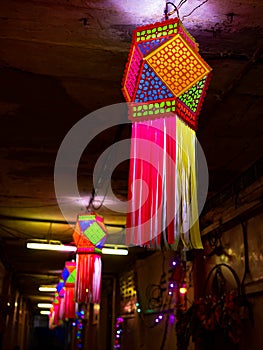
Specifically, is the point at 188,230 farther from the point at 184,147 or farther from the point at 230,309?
the point at 230,309

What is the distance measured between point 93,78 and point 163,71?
83.9 inches

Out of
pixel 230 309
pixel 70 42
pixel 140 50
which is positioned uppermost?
pixel 70 42

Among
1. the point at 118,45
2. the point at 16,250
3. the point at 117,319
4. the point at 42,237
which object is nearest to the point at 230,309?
the point at 118,45

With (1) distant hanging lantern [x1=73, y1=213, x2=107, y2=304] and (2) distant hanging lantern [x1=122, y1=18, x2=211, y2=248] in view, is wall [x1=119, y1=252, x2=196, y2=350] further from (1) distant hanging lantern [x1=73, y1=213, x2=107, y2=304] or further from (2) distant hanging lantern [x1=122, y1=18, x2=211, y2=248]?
(2) distant hanging lantern [x1=122, y1=18, x2=211, y2=248]

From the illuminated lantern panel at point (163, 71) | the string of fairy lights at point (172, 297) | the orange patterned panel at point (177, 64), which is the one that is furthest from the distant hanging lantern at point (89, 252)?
the orange patterned panel at point (177, 64)

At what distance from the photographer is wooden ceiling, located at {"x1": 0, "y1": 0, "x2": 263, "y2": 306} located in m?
3.65

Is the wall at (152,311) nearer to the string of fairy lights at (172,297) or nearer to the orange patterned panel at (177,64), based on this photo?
the string of fairy lights at (172,297)

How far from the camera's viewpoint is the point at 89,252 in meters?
6.98

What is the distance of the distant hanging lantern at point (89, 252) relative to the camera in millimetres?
6492

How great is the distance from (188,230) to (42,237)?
→ 35.1 ft

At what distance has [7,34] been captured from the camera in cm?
396

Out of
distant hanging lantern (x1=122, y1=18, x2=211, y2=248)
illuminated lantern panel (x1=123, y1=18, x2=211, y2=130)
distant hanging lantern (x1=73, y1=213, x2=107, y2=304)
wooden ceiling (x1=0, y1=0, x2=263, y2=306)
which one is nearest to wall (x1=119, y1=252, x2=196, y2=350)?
distant hanging lantern (x1=73, y1=213, x2=107, y2=304)

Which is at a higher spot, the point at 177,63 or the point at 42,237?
the point at 42,237

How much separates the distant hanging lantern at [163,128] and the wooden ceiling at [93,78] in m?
1.00
